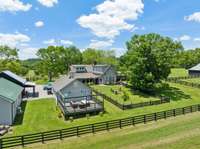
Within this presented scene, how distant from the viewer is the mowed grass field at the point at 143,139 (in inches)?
648

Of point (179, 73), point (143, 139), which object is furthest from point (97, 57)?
point (143, 139)

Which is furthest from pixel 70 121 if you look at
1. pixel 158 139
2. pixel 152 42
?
pixel 152 42

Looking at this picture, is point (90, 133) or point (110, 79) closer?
point (90, 133)

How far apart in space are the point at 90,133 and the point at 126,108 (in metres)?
10.9

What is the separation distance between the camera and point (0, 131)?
840 inches

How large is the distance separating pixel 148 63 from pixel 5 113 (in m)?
26.3

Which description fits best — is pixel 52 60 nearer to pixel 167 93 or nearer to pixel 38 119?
pixel 167 93

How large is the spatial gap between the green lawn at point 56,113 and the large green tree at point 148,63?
431 cm

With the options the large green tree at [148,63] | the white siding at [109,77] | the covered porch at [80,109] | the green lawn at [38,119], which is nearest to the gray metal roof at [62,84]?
the green lawn at [38,119]

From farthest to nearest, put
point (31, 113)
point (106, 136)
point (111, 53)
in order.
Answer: point (111, 53) < point (31, 113) < point (106, 136)

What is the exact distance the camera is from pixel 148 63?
39375mm

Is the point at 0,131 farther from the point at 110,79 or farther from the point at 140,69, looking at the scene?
the point at 110,79

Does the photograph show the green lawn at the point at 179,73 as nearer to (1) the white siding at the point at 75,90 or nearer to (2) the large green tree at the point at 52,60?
(2) the large green tree at the point at 52,60

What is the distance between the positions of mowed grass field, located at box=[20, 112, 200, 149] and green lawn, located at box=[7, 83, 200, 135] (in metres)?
5.02
